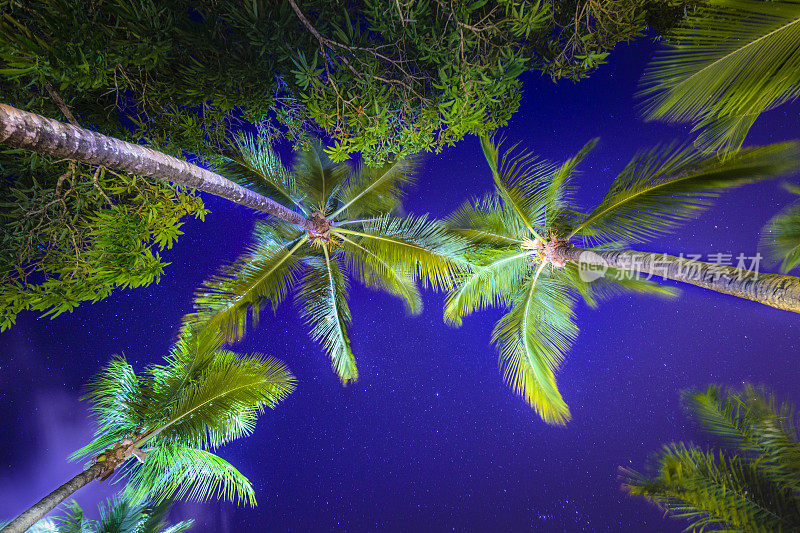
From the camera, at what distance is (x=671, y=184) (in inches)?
134

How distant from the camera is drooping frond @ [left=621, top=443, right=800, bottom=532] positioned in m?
2.87

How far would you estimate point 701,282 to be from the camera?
3.30 m

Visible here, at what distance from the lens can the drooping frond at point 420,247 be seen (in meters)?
4.35

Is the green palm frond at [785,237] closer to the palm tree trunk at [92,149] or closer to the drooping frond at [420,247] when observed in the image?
the drooping frond at [420,247]

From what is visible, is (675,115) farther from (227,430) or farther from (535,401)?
(227,430)

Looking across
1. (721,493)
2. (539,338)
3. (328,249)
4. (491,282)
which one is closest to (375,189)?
(328,249)

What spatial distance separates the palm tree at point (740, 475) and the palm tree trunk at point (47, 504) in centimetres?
606

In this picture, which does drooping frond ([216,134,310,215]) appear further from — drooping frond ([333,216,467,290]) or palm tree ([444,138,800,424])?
palm tree ([444,138,800,424])

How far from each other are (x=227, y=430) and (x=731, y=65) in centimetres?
677

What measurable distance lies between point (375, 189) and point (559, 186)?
8.79 ft

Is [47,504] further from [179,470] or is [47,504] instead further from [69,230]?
[69,230]

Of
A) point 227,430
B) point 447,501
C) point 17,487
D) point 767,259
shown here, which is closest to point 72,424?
point 17,487

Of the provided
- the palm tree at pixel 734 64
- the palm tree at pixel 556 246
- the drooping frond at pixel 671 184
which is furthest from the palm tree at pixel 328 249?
the palm tree at pixel 734 64

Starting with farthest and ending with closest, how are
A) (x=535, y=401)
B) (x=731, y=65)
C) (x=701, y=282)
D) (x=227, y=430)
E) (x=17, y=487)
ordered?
(x=17, y=487) < (x=227, y=430) < (x=535, y=401) < (x=701, y=282) < (x=731, y=65)
